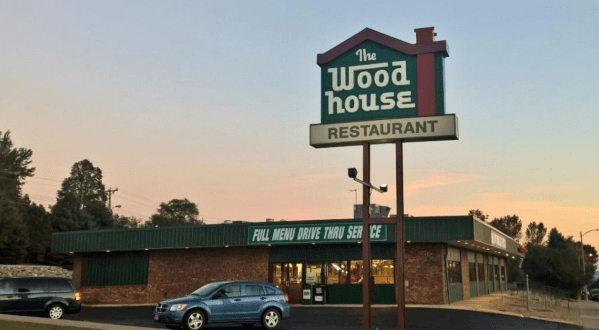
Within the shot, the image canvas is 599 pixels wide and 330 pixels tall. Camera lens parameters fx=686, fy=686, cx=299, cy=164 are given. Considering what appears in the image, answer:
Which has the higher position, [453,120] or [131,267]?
[453,120]

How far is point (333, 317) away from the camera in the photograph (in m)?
29.8

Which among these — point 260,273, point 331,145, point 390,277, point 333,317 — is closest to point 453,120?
point 331,145

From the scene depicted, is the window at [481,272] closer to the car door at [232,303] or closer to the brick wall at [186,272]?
the brick wall at [186,272]

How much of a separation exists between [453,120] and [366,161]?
2840 millimetres

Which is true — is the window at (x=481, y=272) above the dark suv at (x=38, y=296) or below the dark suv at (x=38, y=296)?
above

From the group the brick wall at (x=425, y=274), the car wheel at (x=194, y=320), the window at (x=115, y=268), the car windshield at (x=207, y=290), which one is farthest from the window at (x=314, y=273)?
the car wheel at (x=194, y=320)

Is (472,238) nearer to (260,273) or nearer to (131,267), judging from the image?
(260,273)

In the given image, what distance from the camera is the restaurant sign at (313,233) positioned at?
36906 millimetres

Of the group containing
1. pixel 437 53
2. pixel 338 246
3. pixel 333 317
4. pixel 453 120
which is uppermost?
pixel 437 53

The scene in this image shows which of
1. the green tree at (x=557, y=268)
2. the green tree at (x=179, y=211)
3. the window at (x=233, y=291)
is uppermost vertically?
the green tree at (x=179, y=211)

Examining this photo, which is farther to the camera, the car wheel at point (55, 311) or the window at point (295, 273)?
the window at point (295, 273)

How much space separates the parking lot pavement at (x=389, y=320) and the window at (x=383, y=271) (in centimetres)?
367

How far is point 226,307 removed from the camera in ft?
77.5

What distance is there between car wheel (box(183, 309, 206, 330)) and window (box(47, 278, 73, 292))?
7.43m
